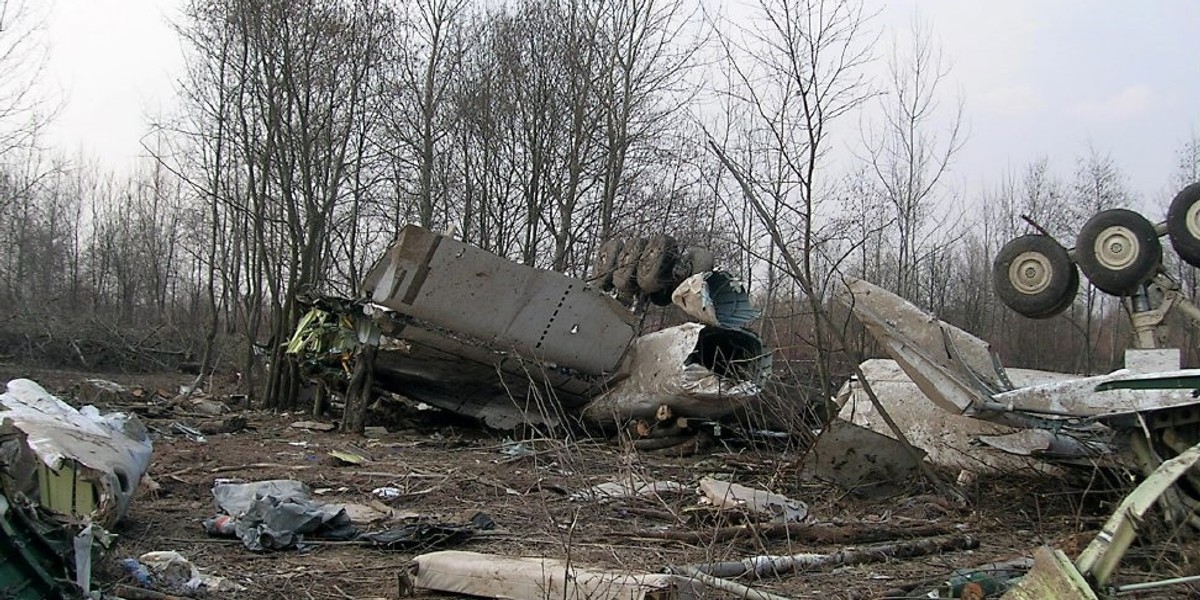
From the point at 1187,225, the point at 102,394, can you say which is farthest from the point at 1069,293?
the point at 102,394

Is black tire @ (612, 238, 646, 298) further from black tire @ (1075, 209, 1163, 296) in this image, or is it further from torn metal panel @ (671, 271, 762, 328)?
black tire @ (1075, 209, 1163, 296)

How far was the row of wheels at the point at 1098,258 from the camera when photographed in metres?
7.20

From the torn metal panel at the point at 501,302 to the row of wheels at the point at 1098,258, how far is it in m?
4.66

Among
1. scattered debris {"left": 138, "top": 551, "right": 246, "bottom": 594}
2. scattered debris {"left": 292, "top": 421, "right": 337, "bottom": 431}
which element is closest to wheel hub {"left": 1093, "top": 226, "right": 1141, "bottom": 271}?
scattered debris {"left": 138, "top": 551, "right": 246, "bottom": 594}

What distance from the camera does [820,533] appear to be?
5496 millimetres

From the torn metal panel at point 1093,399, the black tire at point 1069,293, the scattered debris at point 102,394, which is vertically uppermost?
the black tire at point 1069,293

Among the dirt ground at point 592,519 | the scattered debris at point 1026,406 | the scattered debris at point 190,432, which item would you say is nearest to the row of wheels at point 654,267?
the dirt ground at point 592,519

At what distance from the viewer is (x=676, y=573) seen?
13.4 ft

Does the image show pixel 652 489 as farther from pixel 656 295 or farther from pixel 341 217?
pixel 341 217

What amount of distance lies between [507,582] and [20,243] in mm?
30946

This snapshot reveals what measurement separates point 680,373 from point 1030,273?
4.16 m

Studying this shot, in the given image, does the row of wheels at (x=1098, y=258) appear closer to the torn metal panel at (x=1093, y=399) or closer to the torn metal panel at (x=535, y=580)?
the torn metal panel at (x=1093, y=399)

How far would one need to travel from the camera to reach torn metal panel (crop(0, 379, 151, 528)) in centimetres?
465

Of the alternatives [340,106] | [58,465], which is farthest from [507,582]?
[340,106]
